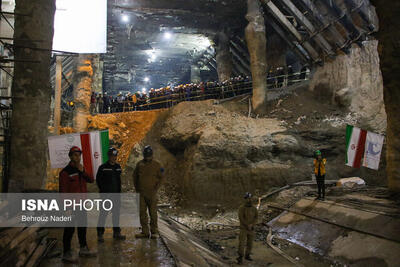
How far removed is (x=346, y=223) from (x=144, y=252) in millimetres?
6092

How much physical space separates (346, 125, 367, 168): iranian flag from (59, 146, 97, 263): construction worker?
958 cm

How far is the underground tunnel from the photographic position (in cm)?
589

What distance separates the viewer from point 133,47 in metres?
25.5

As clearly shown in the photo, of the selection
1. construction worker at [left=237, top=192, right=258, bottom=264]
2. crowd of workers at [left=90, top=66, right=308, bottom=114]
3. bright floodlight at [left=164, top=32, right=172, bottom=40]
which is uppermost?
bright floodlight at [left=164, top=32, right=172, bottom=40]

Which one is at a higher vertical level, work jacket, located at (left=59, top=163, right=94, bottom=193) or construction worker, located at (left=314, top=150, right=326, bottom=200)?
work jacket, located at (left=59, top=163, right=94, bottom=193)

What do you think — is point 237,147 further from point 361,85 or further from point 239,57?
point 239,57

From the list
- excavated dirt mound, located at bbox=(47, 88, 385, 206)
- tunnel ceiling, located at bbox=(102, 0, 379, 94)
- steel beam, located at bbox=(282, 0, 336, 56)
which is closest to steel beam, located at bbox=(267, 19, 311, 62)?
tunnel ceiling, located at bbox=(102, 0, 379, 94)

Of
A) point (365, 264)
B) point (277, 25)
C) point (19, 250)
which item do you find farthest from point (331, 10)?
point (19, 250)

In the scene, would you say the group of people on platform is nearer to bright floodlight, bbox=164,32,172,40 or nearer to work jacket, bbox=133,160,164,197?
bright floodlight, bbox=164,32,172,40

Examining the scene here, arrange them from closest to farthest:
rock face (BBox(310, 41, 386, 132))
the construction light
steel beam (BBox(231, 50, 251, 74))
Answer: rock face (BBox(310, 41, 386, 132)) < the construction light < steel beam (BBox(231, 50, 251, 74))

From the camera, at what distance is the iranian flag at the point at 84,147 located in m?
7.66

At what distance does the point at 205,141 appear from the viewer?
14859mm

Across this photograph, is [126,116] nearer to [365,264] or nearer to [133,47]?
[133,47]

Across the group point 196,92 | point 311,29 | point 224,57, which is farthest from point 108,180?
point 224,57
